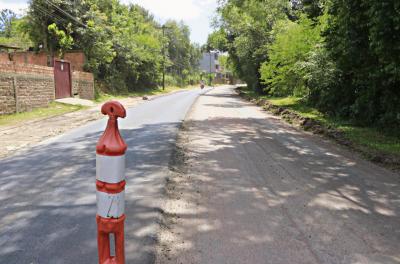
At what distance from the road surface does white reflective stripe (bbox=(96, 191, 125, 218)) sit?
1.43m

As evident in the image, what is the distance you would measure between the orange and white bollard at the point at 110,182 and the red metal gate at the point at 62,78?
21.3 metres

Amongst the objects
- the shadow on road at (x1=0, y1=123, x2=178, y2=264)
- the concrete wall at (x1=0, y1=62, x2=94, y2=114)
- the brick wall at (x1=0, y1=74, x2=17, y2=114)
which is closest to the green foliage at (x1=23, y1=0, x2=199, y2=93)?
the concrete wall at (x1=0, y1=62, x2=94, y2=114)

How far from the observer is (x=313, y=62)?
14500 mm

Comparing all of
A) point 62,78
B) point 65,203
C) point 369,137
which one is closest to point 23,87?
point 62,78

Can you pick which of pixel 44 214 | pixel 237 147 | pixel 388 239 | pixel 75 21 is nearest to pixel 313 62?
pixel 237 147

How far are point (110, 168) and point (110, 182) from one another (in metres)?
0.08

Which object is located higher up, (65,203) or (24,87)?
(24,87)

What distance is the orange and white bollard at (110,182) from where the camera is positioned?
197cm

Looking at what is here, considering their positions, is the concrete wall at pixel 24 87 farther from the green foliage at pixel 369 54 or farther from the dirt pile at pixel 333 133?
the green foliage at pixel 369 54

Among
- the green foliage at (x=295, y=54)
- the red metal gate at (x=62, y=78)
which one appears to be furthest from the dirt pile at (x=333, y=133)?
the red metal gate at (x=62, y=78)

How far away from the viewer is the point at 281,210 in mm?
4543

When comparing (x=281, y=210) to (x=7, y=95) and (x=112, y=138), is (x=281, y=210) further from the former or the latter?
(x=7, y=95)

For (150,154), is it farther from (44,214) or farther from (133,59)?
(133,59)

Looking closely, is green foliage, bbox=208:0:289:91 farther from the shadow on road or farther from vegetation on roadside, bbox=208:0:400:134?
the shadow on road
